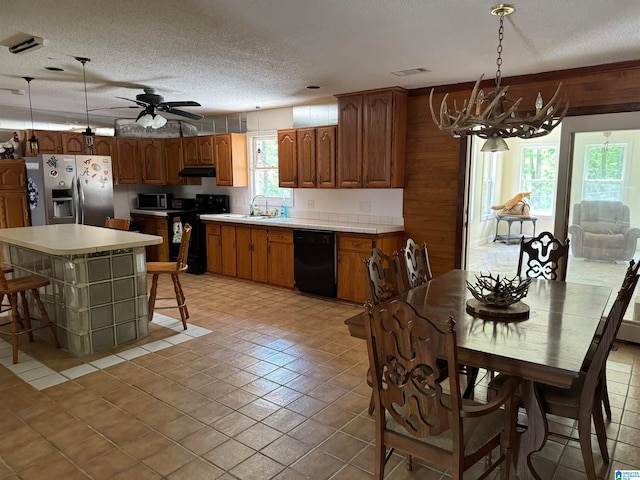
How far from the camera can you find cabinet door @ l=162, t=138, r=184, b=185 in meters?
7.11

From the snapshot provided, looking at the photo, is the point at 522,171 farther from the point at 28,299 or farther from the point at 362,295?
the point at 28,299

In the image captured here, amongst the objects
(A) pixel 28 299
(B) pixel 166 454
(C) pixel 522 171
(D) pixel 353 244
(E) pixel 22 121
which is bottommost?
(B) pixel 166 454

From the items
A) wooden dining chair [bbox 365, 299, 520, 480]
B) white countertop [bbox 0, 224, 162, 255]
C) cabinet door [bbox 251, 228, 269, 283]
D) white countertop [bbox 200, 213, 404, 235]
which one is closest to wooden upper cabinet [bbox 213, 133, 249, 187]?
white countertop [bbox 200, 213, 404, 235]

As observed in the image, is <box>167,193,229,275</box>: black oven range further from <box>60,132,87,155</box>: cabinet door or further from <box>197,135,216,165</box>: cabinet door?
<box>60,132,87,155</box>: cabinet door

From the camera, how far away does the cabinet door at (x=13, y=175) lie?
226 inches

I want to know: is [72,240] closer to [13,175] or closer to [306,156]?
[306,156]

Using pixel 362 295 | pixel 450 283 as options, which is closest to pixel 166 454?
pixel 450 283

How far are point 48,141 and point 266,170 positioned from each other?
307cm

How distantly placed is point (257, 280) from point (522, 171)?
6.50 metres

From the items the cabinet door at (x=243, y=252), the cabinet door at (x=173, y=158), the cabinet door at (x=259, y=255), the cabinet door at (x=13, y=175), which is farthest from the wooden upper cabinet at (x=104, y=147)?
Result: the cabinet door at (x=259, y=255)

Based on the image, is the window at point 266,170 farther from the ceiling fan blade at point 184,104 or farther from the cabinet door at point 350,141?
the ceiling fan blade at point 184,104

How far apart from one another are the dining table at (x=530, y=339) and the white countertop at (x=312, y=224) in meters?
2.14

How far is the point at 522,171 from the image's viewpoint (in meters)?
9.34

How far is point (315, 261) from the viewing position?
17.1 feet
